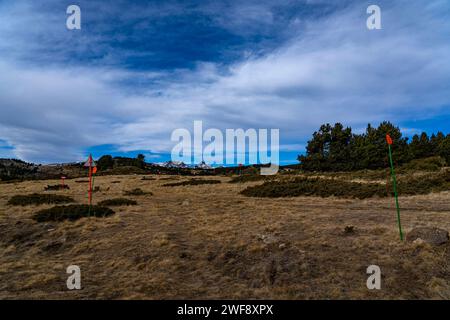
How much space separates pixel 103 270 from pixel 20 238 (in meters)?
5.61

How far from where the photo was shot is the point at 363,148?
5147cm

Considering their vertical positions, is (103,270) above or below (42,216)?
below

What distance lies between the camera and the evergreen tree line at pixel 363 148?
49.4m

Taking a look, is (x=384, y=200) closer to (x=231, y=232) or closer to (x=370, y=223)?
(x=370, y=223)

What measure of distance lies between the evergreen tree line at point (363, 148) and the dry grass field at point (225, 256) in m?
37.8

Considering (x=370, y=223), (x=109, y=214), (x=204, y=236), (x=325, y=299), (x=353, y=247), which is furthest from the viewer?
(x=109, y=214)

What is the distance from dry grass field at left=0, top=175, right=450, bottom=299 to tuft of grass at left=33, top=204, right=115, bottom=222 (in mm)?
645

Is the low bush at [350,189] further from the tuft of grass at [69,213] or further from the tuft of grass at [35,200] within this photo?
the tuft of grass at [35,200]

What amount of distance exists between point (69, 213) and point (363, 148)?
49.0 meters

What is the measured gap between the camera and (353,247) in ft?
28.8

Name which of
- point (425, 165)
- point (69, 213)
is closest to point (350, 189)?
point (69, 213)

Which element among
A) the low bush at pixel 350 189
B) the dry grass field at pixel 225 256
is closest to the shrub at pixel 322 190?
the low bush at pixel 350 189

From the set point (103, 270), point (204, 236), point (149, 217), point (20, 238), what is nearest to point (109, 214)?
point (149, 217)

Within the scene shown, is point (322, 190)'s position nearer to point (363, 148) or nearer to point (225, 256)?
point (225, 256)
